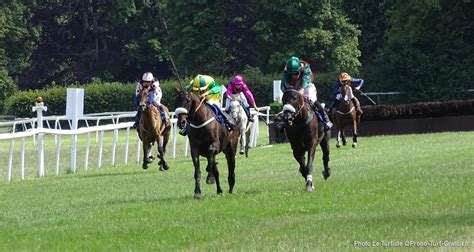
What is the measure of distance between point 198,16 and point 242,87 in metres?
36.9

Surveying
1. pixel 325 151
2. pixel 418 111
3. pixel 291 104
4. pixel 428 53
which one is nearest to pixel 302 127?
pixel 291 104

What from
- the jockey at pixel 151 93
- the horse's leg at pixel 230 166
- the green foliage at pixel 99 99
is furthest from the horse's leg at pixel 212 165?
the green foliage at pixel 99 99

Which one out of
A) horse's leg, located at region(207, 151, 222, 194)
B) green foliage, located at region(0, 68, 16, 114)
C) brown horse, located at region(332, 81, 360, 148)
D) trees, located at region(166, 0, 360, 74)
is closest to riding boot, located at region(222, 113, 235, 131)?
horse's leg, located at region(207, 151, 222, 194)

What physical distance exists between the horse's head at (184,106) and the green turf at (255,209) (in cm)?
104

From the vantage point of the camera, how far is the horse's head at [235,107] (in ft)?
82.2

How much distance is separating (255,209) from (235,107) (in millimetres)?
12101

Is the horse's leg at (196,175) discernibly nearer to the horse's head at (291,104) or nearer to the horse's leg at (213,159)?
the horse's leg at (213,159)

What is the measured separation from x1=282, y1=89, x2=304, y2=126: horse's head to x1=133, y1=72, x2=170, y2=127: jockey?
733 cm

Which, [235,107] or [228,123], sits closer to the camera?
[228,123]

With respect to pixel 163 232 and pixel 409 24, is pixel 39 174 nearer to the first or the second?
pixel 163 232

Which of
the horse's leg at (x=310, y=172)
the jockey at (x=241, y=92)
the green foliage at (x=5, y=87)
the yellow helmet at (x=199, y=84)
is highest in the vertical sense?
the yellow helmet at (x=199, y=84)

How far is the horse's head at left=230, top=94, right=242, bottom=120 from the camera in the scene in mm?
25047

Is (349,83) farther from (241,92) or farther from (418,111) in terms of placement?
(418,111)

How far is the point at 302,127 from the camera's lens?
15922 millimetres
